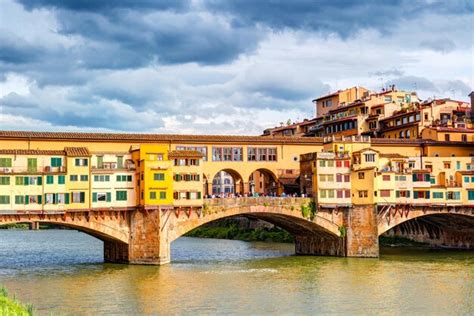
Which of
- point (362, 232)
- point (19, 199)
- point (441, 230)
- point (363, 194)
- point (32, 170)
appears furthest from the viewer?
point (441, 230)

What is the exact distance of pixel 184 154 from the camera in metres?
52.6

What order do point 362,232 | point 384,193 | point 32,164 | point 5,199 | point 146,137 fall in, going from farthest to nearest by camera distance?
point 384,193, point 362,232, point 146,137, point 32,164, point 5,199

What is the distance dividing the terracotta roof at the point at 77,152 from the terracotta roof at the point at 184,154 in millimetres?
5521

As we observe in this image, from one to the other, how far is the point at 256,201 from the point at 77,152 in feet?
42.7

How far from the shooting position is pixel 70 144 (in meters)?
53.1

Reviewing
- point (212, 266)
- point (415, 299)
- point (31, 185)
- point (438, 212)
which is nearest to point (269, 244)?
point (438, 212)

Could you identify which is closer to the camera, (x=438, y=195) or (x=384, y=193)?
(x=384, y=193)

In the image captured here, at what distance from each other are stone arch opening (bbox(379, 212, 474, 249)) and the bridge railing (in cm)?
1013

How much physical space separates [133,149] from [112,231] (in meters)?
5.82

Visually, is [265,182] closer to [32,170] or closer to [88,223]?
[88,223]

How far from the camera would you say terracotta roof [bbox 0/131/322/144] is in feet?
171

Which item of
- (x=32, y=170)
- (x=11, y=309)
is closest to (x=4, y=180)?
(x=32, y=170)

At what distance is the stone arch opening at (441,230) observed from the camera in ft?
210

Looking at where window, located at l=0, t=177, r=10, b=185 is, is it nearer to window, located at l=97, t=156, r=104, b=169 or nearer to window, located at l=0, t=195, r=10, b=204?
window, located at l=0, t=195, r=10, b=204
